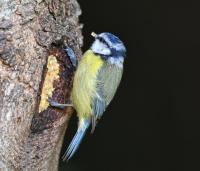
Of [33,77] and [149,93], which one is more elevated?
[33,77]

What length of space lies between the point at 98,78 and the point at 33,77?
51 centimetres

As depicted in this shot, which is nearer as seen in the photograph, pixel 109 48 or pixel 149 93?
pixel 109 48

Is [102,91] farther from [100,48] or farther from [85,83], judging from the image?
[100,48]

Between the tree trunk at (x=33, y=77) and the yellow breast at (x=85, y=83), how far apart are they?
0.05m

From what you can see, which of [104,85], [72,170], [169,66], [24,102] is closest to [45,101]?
[24,102]

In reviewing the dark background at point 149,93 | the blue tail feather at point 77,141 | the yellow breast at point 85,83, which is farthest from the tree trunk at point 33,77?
the dark background at point 149,93

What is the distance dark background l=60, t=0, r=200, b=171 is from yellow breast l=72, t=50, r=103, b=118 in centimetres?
137

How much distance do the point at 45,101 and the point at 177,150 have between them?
6.98 feet

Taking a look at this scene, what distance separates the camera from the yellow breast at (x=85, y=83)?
334 cm

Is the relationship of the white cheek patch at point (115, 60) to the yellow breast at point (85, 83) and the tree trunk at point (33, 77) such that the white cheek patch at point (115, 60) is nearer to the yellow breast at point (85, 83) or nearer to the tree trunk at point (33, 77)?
the yellow breast at point (85, 83)

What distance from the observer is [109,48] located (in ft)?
11.4

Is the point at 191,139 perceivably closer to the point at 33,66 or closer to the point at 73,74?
the point at 73,74

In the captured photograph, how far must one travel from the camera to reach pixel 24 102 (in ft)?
9.88

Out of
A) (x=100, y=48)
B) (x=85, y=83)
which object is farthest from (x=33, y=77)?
(x=100, y=48)
